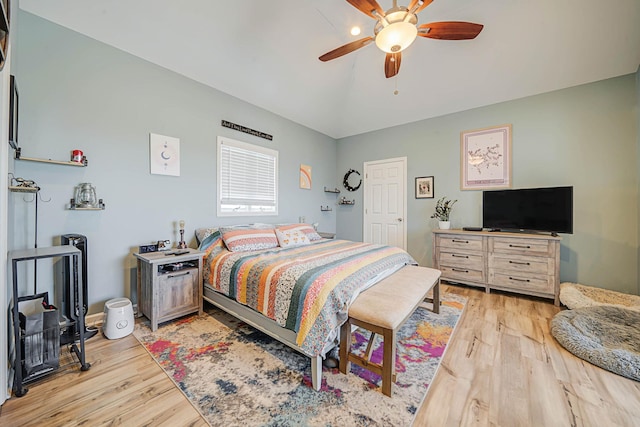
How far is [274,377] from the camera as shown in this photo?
1.69 metres

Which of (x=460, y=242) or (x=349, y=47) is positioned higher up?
(x=349, y=47)

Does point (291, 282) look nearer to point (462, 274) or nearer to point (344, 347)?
point (344, 347)

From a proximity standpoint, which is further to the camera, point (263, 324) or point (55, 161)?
point (55, 161)

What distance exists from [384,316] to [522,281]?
9.03 ft

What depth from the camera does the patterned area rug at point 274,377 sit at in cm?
138

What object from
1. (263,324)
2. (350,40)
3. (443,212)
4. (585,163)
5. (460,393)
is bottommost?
(460,393)

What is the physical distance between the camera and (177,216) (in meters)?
2.99

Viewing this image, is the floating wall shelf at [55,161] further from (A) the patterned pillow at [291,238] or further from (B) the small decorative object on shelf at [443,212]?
(B) the small decorative object on shelf at [443,212]

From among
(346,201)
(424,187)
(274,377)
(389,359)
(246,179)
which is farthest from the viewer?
(346,201)

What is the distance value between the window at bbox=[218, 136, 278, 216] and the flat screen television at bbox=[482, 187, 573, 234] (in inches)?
132

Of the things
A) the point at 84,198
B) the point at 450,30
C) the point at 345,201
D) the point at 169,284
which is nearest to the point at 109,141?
the point at 84,198

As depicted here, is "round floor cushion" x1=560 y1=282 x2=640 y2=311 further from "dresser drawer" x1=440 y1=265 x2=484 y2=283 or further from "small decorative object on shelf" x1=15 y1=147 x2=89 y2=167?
"small decorative object on shelf" x1=15 y1=147 x2=89 y2=167

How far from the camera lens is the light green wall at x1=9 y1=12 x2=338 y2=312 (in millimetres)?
2121

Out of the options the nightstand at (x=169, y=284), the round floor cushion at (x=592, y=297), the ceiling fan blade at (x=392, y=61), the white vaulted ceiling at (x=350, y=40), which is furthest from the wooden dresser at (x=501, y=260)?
the nightstand at (x=169, y=284)
